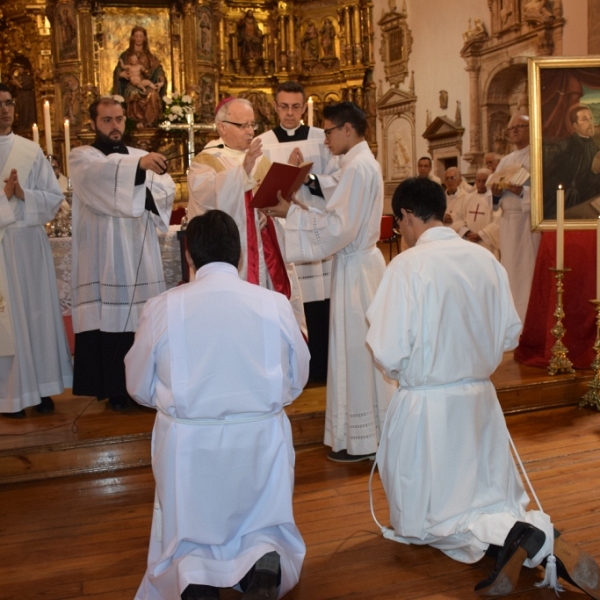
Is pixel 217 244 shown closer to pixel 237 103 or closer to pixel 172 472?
pixel 172 472

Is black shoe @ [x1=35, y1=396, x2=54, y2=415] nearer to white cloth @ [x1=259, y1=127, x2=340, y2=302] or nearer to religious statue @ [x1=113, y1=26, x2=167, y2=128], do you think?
white cloth @ [x1=259, y1=127, x2=340, y2=302]

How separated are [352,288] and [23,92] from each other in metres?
13.6

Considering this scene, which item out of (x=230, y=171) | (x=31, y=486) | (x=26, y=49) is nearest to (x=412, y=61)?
(x=26, y=49)

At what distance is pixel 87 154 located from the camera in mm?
4926

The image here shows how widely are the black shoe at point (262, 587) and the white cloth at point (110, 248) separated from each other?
102 inches

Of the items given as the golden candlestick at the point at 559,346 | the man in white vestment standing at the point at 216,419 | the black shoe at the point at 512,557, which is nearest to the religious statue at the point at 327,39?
the golden candlestick at the point at 559,346

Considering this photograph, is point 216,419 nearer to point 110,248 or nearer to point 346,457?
point 346,457

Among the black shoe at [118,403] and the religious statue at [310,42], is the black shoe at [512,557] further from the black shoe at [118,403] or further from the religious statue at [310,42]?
the religious statue at [310,42]

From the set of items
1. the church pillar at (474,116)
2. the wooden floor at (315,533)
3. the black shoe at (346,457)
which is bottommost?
the wooden floor at (315,533)

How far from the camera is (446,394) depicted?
126 inches

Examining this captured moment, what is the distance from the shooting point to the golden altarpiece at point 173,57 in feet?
48.2

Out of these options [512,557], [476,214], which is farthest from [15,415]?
[476,214]

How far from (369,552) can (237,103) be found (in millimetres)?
2789

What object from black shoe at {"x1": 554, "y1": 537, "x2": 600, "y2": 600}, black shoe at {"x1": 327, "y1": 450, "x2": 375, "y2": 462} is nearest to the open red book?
black shoe at {"x1": 327, "y1": 450, "x2": 375, "y2": 462}
